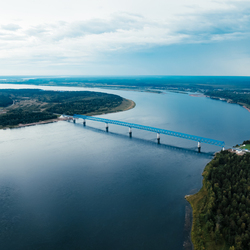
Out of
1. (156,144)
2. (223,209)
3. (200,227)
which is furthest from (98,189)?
(156,144)

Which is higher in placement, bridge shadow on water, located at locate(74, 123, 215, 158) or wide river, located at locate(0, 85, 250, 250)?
bridge shadow on water, located at locate(74, 123, 215, 158)

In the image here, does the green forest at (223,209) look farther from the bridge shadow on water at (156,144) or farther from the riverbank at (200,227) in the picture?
the bridge shadow on water at (156,144)

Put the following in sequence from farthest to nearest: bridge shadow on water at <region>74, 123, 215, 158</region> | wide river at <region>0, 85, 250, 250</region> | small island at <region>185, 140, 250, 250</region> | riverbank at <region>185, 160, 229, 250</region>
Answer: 1. bridge shadow on water at <region>74, 123, 215, 158</region>
2. wide river at <region>0, 85, 250, 250</region>
3. riverbank at <region>185, 160, 229, 250</region>
4. small island at <region>185, 140, 250, 250</region>

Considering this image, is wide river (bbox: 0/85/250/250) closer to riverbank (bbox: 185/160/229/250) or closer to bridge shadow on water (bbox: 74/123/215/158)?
bridge shadow on water (bbox: 74/123/215/158)

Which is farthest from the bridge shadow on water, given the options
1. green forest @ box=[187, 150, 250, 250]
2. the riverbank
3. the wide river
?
the riverbank

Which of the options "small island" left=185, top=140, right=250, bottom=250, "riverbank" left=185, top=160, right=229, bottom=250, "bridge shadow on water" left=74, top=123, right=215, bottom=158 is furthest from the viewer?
"bridge shadow on water" left=74, top=123, right=215, bottom=158

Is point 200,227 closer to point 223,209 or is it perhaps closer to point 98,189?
point 223,209

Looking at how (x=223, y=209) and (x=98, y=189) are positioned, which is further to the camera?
(x=98, y=189)
